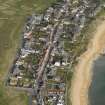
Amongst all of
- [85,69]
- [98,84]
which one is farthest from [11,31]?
[98,84]

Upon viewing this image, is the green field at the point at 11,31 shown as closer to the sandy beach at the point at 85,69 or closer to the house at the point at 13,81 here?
the house at the point at 13,81

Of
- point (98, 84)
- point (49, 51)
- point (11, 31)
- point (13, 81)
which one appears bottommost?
point (98, 84)

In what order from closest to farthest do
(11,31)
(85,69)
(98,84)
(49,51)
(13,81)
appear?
(13,81)
(98,84)
(85,69)
(49,51)
(11,31)

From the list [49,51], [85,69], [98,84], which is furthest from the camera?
[49,51]

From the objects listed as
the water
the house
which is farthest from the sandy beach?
the house

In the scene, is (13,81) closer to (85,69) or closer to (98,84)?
(85,69)

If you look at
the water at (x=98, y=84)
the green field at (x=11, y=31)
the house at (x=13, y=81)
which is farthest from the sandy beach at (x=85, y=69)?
the house at (x=13, y=81)

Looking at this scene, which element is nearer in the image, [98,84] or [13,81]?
[13,81]

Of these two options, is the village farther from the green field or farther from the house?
the green field
